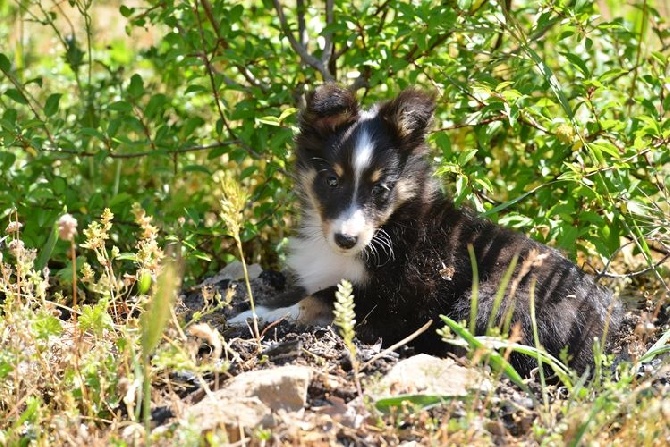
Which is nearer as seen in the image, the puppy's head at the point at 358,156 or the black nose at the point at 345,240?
the black nose at the point at 345,240

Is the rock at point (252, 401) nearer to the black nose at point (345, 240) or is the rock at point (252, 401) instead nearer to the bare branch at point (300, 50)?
the black nose at point (345, 240)

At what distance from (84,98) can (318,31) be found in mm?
1713

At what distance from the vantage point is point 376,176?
508 cm

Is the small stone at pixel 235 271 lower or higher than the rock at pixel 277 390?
higher

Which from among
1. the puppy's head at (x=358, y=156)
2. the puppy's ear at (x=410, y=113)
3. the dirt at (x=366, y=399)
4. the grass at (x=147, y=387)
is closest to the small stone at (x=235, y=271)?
the puppy's head at (x=358, y=156)

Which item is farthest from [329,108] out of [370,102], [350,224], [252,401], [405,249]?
[252,401]

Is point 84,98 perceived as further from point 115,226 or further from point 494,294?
point 494,294

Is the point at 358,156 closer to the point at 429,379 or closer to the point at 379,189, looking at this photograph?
the point at 379,189

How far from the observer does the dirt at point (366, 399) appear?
3559 mm

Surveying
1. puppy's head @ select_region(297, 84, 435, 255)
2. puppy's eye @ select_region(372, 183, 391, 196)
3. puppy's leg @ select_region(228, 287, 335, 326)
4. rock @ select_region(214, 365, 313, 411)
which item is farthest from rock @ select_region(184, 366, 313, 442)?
puppy's eye @ select_region(372, 183, 391, 196)

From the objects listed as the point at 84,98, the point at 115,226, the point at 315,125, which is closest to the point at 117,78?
the point at 84,98

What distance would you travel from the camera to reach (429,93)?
5.25 metres

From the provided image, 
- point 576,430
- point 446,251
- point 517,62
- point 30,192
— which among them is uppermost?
point 517,62

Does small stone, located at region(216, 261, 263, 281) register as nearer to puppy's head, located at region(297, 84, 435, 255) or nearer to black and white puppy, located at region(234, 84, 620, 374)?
black and white puppy, located at region(234, 84, 620, 374)
